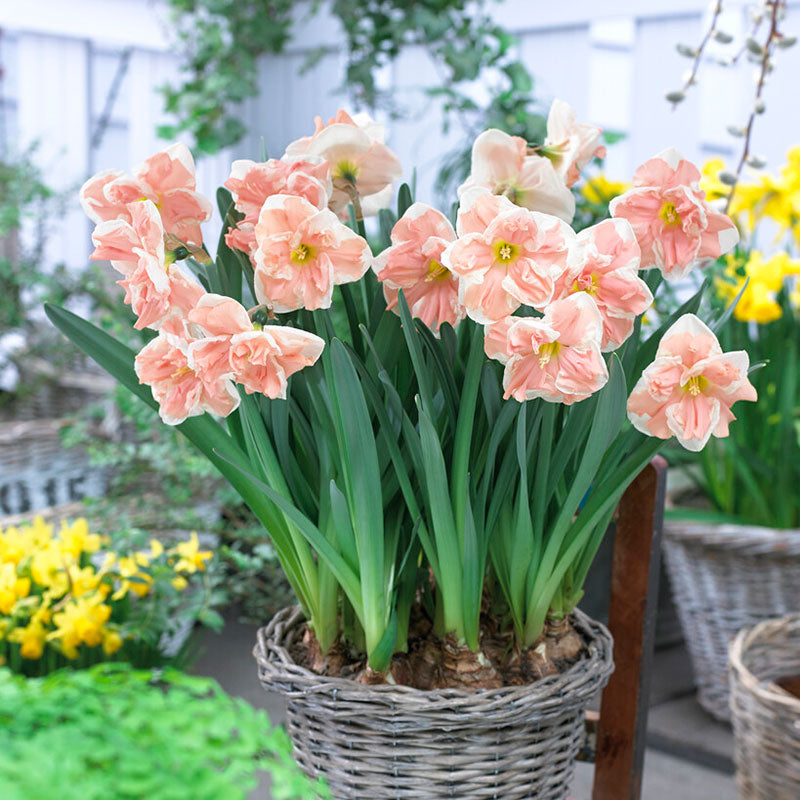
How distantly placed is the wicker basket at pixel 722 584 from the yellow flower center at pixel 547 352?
112 cm

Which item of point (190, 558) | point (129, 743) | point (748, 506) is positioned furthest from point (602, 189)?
point (129, 743)

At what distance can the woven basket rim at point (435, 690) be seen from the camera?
→ 19.8 inches

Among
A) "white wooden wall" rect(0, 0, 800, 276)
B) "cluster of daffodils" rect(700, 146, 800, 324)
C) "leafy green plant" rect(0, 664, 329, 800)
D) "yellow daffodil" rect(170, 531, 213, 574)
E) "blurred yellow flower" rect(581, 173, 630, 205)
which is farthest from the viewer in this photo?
"white wooden wall" rect(0, 0, 800, 276)

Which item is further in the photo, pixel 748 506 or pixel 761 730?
pixel 748 506

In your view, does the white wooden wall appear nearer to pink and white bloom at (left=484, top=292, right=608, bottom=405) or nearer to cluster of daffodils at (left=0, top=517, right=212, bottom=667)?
cluster of daffodils at (left=0, top=517, right=212, bottom=667)

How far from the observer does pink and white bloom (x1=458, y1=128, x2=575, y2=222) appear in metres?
0.54

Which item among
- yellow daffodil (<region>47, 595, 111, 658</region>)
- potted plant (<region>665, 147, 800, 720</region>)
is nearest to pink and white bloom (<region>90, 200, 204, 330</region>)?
yellow daffodil (<region>47, 595, 111, 658</region>)

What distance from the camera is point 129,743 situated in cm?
35

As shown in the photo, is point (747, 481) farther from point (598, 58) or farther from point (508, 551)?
point (598, 58)

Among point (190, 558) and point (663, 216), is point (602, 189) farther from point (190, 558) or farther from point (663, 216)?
point (663, 216)

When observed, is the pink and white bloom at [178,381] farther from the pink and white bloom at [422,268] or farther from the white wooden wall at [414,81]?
the white wooden wall at [414,81]

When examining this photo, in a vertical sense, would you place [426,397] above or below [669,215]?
below

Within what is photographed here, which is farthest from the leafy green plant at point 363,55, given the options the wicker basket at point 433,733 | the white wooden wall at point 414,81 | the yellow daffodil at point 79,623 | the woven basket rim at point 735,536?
the wicker basket at point 433,733

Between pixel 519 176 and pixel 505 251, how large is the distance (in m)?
0.12
